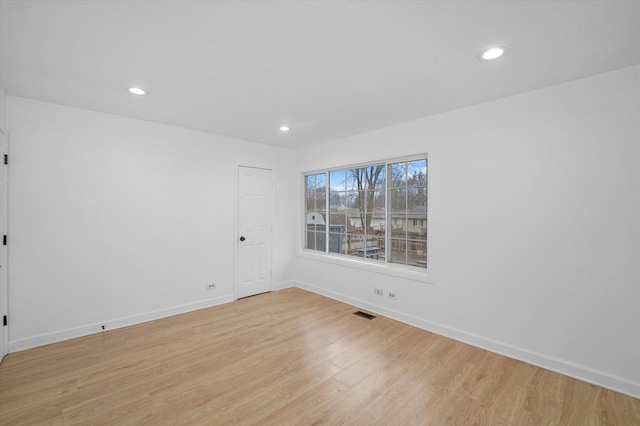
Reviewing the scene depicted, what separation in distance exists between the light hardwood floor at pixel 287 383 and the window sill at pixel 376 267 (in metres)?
0.65

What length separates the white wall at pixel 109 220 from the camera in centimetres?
276

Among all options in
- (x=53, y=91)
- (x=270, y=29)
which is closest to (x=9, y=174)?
(x=53, y=91)

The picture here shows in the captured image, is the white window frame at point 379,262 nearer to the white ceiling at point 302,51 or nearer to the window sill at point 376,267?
the window sill at point 376,267

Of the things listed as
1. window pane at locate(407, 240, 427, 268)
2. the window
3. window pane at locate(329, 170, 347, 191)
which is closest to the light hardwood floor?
window pane at locate(407, 240, 427, 268)

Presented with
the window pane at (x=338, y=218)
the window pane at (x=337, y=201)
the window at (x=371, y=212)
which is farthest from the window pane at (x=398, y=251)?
the window pane at (x=337, y=201)

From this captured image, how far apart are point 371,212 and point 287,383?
101 inches

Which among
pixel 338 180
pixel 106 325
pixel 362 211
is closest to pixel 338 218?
pixel 362 211

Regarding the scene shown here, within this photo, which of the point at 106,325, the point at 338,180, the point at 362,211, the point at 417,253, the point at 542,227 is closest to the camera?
the point at 542,227

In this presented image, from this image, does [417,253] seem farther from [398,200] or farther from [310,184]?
[310,184]

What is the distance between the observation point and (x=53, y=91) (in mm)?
2576

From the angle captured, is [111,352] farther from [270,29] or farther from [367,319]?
[270,29]

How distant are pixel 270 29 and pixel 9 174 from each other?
3.13 metres

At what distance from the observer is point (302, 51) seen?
6.29 ft

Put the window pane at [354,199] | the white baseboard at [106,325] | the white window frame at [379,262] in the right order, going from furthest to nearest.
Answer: the window pane at [354,199] → the white window frame at [379,262] → the white baseboard at [106,325]
